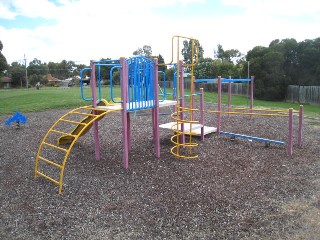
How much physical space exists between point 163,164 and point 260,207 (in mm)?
2213

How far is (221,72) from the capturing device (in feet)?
104

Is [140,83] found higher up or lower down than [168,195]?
higher up

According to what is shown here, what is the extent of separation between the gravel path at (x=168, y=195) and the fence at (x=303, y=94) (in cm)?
1528

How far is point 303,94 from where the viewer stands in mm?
21719

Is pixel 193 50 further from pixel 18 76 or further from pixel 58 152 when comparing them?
pixel 18 76

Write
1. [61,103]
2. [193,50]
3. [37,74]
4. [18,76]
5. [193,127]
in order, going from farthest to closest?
1. [37,74]
2. [18,76]
3. [61,103]
4. [193,127]
5. [193,50]

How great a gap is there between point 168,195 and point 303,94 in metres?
20.4

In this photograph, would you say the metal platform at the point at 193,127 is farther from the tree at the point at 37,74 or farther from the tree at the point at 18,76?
the tree at the point at 37,74

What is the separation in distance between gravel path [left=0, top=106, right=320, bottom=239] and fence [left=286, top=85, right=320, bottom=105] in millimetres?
15281

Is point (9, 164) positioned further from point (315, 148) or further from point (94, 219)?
point (315, 148)

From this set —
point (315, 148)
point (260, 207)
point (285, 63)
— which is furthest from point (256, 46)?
point (260, 207)

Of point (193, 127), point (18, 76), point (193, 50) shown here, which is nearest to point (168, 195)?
point (193, 127)

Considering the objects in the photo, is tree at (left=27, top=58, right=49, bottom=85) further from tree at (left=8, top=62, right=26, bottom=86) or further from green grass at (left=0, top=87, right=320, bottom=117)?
green grass at (left=0, top=87, right=320, bottom=117)

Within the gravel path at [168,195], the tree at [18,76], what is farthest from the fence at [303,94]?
the tree at [18,76]
